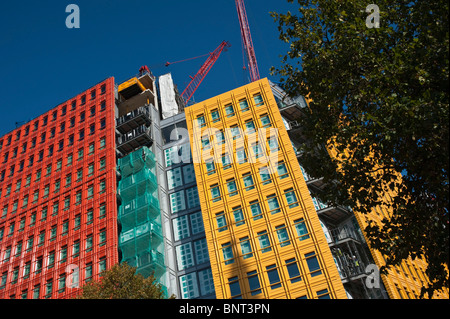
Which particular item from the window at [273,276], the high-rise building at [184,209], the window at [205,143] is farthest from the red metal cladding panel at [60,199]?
the window at [273,276]

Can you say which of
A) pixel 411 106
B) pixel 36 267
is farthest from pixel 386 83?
pixel 36 267

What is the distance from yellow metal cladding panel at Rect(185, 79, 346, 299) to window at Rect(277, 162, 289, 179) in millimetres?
105

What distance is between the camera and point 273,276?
40.7m

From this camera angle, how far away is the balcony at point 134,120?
61272 millimetres

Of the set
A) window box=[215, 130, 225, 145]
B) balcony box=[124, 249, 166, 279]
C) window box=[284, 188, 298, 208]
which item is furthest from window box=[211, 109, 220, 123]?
balcony box=[124, 249, 166, 279]

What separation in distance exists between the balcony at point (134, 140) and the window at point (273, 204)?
20956 mm

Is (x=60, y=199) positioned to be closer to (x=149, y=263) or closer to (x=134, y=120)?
(x=134, y=120)

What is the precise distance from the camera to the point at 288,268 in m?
40.7

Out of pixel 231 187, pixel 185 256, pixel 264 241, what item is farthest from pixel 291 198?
pixel 185 256

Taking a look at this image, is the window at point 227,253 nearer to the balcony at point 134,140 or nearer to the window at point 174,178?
the window at point 174,178

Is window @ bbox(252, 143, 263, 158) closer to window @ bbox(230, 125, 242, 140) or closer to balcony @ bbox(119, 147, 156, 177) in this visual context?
window @ bbox(230, 125, 242, 140)

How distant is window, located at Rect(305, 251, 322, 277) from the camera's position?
3947 centimetres
